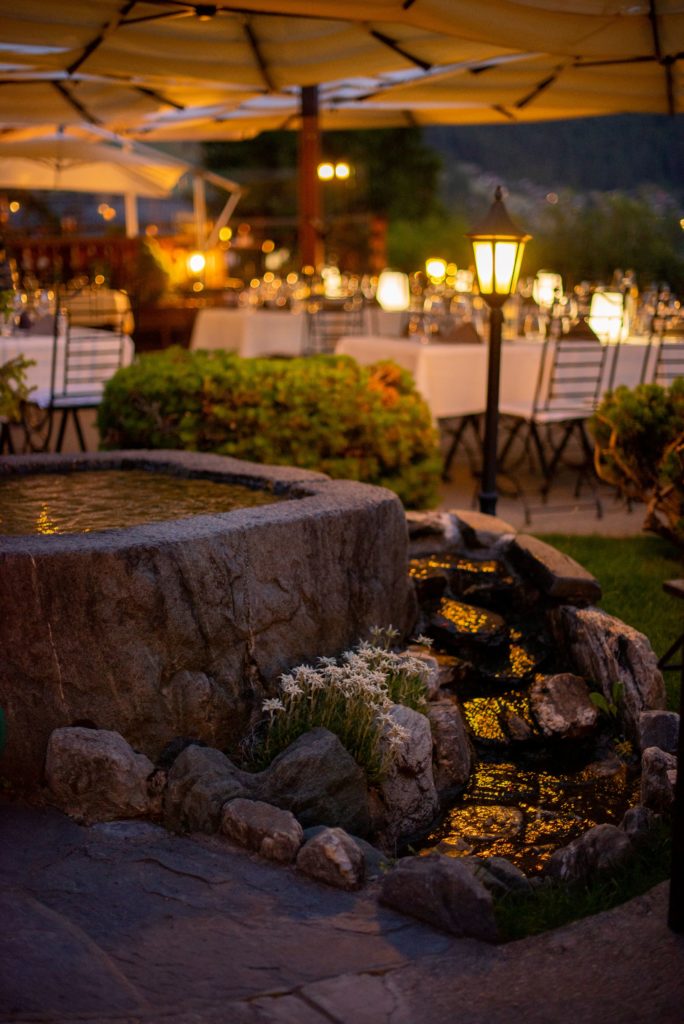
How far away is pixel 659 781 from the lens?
352 centimetres

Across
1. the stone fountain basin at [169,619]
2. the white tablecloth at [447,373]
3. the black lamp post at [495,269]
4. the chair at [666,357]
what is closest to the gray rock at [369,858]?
the stone fountain basin at [169,619]

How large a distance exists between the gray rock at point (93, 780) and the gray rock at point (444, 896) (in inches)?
35.3

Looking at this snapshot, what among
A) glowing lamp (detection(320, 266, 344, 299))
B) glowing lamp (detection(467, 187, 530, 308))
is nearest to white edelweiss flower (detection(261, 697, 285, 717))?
glowing lamp (detection(467, 187, 530, 308))

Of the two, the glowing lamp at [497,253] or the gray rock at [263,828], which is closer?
the gray rock at [263,828]

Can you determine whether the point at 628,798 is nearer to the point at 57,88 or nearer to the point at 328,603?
the point at 328,603

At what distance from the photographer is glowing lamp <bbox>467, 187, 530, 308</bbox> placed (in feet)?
18.5

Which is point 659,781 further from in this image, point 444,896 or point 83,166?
point 83,166

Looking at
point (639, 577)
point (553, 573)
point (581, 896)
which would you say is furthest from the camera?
point (639, 577)

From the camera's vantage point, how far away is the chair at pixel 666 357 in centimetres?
865

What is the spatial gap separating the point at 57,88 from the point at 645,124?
26372mm

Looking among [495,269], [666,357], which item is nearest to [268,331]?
[666,357]

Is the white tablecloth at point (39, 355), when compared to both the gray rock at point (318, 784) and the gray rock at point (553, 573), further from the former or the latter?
→ the gray rock at point (318, 784)

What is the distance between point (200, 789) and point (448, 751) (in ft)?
3.58

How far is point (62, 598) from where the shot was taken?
3.52 m
